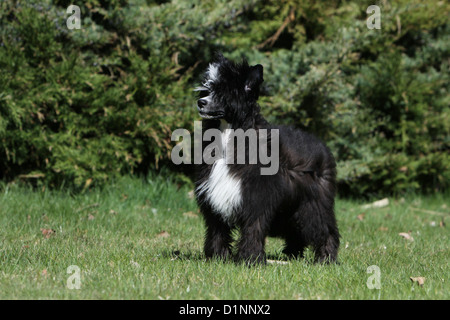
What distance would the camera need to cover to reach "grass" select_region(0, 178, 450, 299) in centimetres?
375

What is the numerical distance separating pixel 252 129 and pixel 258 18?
5.63 meters

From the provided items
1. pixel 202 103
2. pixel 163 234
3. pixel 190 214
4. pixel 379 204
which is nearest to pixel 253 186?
pixel 202 103

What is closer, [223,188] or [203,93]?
[223,188]

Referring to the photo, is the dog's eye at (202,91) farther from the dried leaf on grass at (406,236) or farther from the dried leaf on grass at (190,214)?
the dried leaf on grass at (406,236)

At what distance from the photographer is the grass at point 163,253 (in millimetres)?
3752

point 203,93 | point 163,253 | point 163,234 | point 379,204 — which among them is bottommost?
point 379,204

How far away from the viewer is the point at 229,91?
4.34m

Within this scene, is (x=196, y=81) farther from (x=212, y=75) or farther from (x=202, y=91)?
(x=212, y=75)

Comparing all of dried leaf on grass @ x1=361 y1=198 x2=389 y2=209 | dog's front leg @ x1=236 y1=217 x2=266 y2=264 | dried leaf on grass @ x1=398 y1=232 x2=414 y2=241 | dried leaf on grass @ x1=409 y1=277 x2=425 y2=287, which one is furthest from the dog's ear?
dried leaf on grass @ x1=361 y1=198 x2=389 y2=209

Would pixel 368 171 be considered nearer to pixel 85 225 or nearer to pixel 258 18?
pixel 258 18

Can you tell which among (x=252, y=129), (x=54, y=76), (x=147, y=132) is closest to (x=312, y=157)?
(x=252, y=129)

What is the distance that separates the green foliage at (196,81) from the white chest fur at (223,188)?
3.41 meters

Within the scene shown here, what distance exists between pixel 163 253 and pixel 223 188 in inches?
44.3

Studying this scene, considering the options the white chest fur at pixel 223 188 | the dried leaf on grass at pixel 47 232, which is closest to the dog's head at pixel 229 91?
the white chest fur at pixel 223 188
